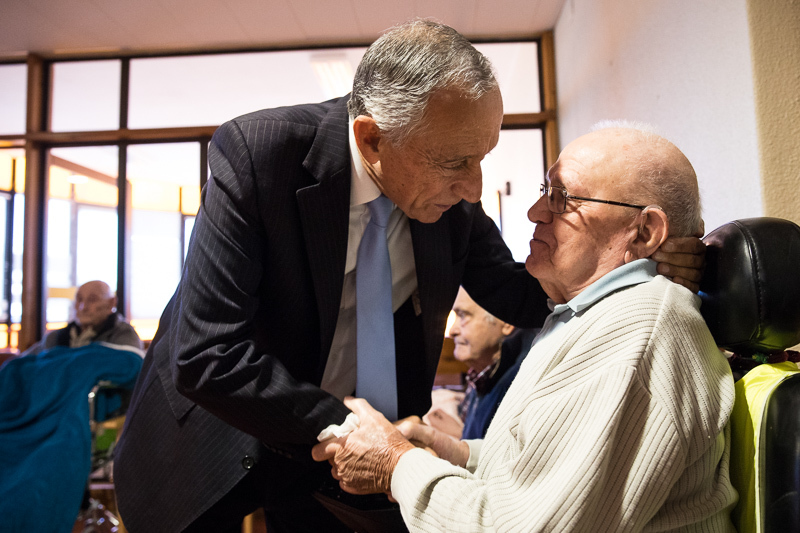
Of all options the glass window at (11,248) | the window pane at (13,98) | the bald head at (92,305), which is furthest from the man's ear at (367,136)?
the window pane at (13,98)

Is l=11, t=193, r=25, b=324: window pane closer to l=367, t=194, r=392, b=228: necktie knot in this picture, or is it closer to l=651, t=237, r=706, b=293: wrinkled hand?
l=367, t=194, r=392, b=228: necktie knot

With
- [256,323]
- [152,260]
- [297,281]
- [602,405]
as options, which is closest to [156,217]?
[152,260]

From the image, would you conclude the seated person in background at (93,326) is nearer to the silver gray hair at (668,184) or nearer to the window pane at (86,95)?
the window pane at (86,95)

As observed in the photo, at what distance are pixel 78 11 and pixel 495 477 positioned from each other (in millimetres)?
4810

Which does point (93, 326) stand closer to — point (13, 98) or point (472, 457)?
point (13, 98)

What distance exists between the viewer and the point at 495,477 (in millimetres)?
896

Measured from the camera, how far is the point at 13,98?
5.08 metres

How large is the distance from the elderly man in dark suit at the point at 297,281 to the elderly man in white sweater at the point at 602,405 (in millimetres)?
108

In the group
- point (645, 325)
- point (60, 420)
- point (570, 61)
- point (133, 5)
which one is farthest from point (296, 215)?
point (133, 5)

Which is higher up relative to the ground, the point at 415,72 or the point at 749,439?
the point at 415,72

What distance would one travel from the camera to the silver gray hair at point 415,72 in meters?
1.07

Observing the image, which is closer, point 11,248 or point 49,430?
point 49,430

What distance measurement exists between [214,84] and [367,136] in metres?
4.25

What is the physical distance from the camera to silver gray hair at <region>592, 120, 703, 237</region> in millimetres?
1047
